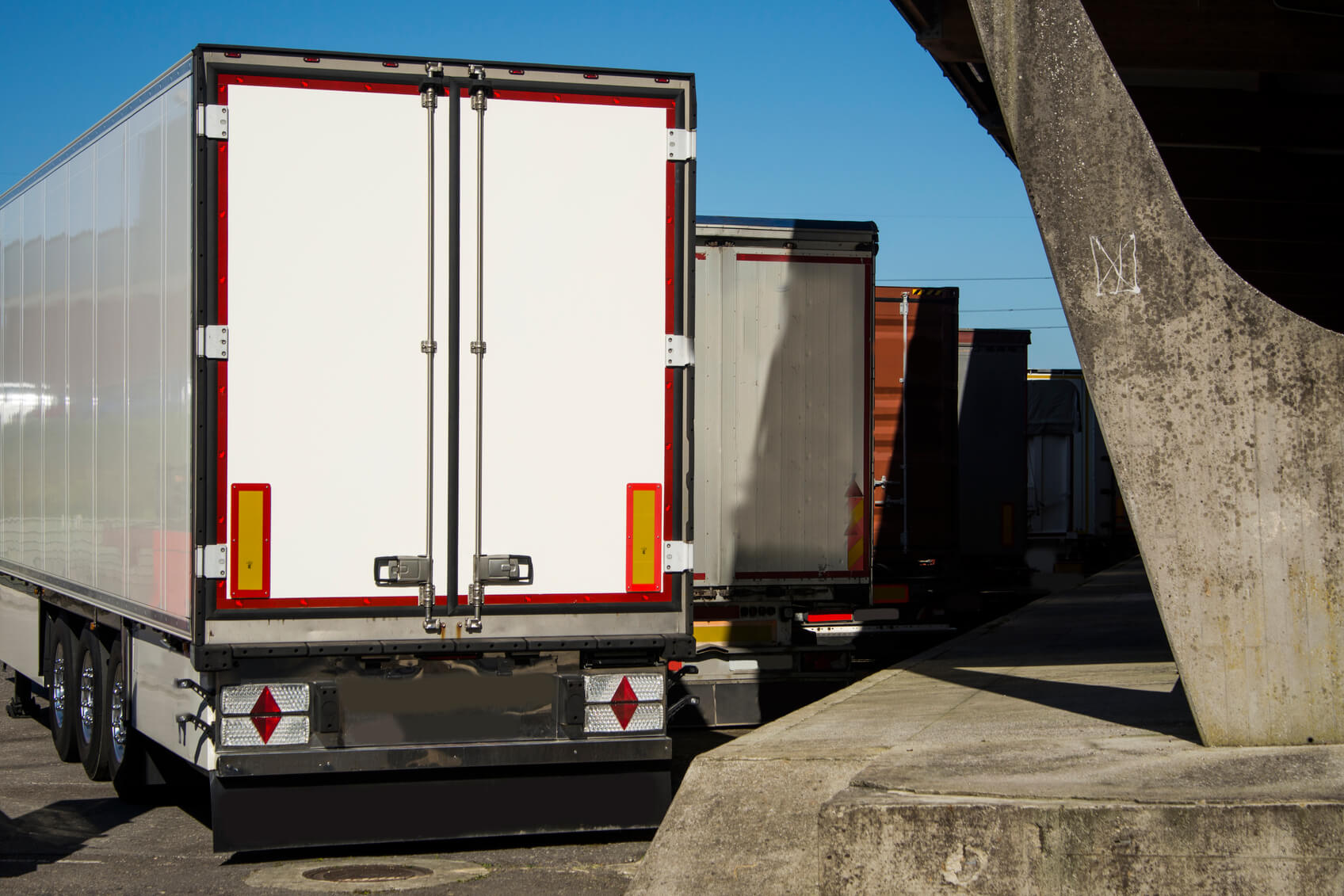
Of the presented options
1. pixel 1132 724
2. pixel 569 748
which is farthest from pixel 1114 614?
pixel 569 748

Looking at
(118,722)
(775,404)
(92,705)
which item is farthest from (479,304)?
(775,404)

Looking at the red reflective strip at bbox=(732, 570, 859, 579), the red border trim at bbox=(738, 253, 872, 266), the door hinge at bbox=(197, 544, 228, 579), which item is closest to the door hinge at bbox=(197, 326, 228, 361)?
the door hinge at bbox=(197, 544, 228, 579)

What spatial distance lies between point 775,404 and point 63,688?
5.54 metres

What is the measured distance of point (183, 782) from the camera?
904cm

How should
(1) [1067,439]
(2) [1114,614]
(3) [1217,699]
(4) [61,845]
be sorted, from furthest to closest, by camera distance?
(1) [1067,439] → (2) [1114,614] → (4) [61,845] → (3) [1217,699]

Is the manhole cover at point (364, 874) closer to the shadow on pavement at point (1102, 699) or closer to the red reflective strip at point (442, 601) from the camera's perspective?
the red reflective strip at point (442, 601)

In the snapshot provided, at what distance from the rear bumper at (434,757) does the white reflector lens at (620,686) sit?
0.66 ft

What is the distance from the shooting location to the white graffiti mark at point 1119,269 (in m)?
6.09

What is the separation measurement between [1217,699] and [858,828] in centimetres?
180

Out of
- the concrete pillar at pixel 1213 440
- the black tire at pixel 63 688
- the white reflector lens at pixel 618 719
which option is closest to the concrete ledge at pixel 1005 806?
the concrete pillar at pixel 1213 440

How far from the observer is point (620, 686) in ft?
23.3

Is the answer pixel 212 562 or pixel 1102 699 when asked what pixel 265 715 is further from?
pixel 1102 699

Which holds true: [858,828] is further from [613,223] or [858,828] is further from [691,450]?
[613,223]

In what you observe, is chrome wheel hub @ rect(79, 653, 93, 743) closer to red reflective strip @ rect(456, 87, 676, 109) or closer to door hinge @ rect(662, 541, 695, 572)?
door hinge @ rect(662, 541, 695, 572)
